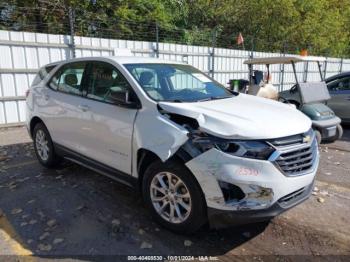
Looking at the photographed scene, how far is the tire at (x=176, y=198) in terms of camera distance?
3084 mm

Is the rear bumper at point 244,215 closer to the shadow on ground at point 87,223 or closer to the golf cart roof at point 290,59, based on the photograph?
the shadow on ground at point 87,223

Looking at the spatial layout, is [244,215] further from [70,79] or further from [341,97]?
[341,97]

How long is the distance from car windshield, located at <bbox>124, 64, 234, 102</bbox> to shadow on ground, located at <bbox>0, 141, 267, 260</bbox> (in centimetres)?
140

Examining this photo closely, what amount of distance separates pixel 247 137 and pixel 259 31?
1977cm

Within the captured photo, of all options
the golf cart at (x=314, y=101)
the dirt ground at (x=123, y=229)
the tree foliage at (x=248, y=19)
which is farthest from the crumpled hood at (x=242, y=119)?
the tree foliage at (x=248, y=19)

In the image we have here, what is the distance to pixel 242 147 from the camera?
2.93 metres

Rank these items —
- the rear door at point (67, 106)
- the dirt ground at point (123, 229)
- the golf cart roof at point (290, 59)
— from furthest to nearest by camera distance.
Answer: the golf cart roof at point (290, 59)
the rear door at point (67, 106)
the dirt ground at point (123, 229)

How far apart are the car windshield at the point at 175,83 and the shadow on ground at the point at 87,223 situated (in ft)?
4.60

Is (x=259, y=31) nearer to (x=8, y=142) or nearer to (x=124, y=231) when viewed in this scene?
(x=8, y=142)

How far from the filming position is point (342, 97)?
28.5ft

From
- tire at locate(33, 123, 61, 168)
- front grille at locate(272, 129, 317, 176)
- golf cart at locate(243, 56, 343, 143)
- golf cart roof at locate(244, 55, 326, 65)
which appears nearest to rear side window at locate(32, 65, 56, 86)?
tire at locate(33, 123, 61, 168)

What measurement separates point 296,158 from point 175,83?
69.0 inches

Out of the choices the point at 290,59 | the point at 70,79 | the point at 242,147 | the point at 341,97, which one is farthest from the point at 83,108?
the point at 341,97

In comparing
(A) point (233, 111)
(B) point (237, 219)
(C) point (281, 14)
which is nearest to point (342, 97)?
(A) point (233, 111)
